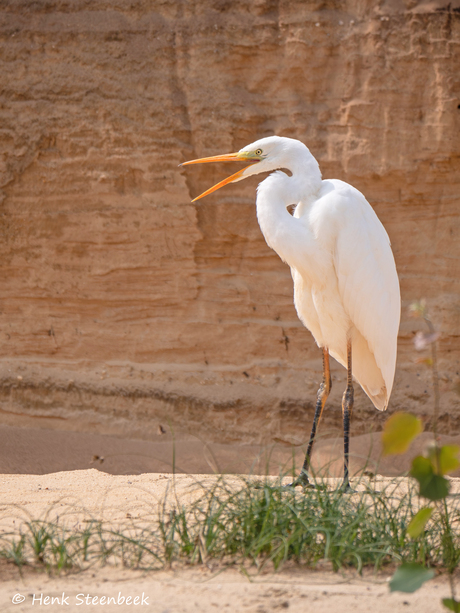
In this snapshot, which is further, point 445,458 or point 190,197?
point 190,197

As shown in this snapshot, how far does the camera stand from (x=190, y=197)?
630 cm

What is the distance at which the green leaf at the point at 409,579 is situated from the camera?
1.50 meters

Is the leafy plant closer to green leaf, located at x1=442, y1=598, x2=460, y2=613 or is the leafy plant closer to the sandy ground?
green leaf, located at x1=442, y1=598, x2=460, y2=613

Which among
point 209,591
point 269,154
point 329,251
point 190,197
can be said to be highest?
point 190,197

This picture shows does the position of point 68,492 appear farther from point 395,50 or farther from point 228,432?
point 395,50

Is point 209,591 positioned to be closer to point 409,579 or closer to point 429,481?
point 409,579

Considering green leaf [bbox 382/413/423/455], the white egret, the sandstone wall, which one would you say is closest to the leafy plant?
green leaf [bbox 382/413/423/455]

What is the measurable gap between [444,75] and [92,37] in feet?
11.7

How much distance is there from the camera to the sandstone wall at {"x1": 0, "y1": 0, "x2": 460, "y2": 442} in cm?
615

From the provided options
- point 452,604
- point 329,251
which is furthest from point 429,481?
point 329,251

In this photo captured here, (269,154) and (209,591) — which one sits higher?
(269,154)

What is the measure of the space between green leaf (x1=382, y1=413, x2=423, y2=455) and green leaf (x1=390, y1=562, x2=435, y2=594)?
1.04 ft

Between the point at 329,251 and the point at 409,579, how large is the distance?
250 centimetres

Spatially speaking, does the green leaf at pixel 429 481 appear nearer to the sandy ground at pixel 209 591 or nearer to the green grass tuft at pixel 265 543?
the sandy ground at pixel 209 591
